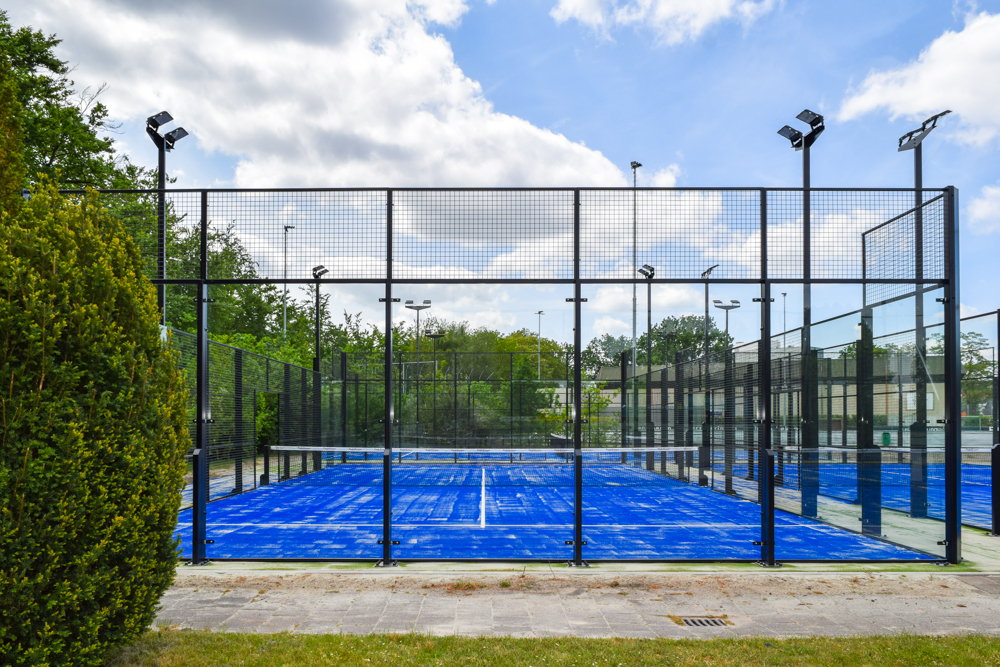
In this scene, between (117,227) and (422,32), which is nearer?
(117,227)

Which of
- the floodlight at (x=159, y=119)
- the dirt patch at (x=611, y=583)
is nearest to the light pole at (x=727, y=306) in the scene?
the dirt patch at (x=611, y=583)

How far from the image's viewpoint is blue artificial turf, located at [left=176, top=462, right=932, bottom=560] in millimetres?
7112

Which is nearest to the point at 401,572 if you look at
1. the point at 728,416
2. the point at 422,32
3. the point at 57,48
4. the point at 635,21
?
the point at 728,416

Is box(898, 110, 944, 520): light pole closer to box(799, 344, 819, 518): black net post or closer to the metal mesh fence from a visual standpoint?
the metal mesh fence

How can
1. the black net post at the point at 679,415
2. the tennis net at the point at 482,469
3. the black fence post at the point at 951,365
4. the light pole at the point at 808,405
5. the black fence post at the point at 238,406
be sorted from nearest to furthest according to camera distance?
the black fence post at the point at 951,365, the light pole at the point at 808,405, the black fence post at the point at 238,406, the black net post at the point at 679,415, the tennis net at the point at 482,469

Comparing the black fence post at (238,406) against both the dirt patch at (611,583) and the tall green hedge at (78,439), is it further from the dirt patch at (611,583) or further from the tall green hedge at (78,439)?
the tall green hedge at (78,439)

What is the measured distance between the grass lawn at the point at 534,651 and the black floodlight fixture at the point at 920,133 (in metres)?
6.35

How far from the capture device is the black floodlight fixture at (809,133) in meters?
8.70

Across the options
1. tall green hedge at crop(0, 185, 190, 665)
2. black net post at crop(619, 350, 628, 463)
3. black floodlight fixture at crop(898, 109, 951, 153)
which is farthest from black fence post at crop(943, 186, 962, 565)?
black net post at crop(619, 350, 628, 463)

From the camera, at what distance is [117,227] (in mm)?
3838

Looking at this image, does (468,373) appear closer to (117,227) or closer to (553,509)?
(553,509)

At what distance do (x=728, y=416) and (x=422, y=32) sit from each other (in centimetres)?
779

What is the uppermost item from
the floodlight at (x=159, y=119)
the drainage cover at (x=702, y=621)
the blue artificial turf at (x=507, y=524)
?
the floodlight at (x=159, y=119)

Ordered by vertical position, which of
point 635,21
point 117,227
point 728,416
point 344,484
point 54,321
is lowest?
Result: point 344,484
